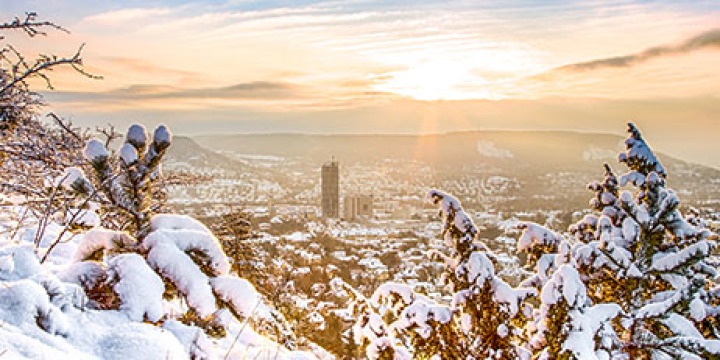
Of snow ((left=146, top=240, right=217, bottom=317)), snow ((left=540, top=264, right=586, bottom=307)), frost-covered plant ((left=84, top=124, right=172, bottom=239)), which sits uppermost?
frost-covered plant ((left=84, top=124, right=172, bottom=239))

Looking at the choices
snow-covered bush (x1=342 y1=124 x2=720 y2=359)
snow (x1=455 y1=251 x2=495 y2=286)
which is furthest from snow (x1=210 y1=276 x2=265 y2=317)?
snow (x1=455 y1=251 x2=495 y2=286)

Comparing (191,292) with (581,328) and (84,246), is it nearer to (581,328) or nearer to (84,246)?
→ (84,246)

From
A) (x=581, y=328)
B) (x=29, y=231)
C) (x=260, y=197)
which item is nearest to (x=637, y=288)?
(x=581, y=328)

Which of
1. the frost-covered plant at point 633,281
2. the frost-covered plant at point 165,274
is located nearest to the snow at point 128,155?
the frost-covered plant at point 165,274

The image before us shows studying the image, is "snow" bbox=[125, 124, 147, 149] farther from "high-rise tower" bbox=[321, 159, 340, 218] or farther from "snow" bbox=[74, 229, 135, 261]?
"high-rise tower" bbox=[321, 159, 340, 218]

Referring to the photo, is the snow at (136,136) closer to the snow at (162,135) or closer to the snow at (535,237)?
the snow at (162,135)

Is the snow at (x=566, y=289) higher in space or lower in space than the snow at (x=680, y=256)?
higher

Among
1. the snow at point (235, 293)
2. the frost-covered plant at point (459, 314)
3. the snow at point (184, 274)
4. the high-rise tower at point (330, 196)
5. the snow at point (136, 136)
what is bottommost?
the high-rise tower at point (330, 196)

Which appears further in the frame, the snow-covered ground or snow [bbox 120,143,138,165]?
snow [bbox 120,143,138,165]
